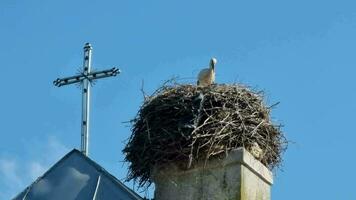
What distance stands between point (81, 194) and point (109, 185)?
0.24 m

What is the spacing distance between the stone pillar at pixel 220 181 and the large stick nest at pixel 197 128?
10 centimetres

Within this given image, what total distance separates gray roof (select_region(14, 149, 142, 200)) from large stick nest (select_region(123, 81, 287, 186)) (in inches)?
13.9

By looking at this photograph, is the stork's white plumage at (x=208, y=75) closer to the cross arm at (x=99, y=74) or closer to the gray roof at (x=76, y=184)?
the cross arm at (x=99, y=74)

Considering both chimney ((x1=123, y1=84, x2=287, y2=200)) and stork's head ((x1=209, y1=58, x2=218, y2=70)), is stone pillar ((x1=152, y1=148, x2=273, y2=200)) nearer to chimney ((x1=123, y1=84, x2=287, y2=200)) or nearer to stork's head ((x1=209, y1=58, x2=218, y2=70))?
chimney ((x1=123, y1=84, x2=287, y2=200))

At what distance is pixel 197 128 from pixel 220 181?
1.90ft

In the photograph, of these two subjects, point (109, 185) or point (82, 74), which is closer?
point (109, 185)

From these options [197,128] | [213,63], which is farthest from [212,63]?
[197,128]

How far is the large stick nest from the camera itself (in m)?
7.14

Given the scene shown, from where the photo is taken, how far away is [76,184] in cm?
745

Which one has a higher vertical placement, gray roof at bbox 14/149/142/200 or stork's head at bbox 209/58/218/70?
stork's head at bbox 209/58/218/70

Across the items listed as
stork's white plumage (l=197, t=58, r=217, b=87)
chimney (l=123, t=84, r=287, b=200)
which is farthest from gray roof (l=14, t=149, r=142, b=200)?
stork's white plumage (l=197, t=58, r=217, b=87)

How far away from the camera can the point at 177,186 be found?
702 centimetres

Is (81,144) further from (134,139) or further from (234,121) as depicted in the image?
(234,121)

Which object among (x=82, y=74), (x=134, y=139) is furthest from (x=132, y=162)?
(x=82, y=74)
